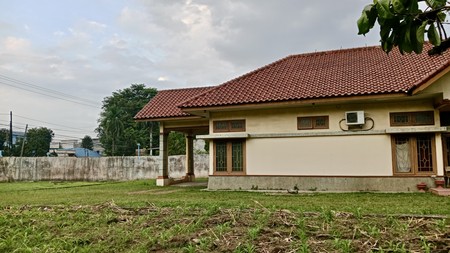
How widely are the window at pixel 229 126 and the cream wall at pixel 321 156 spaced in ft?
1.80

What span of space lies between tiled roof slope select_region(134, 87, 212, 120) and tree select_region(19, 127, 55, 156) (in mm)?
29684

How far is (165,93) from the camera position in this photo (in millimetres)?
16312

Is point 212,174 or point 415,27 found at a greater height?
point 415,27

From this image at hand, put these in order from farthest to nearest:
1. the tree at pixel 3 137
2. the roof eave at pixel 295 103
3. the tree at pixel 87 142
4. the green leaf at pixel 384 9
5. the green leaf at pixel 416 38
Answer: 1. the tree at pixel 87 142
2. the tree at pixel 3 137
3. the roof eave at pixel 295 103
4. the green leaf at pixel 416 38
5. the green leaf at pixel 384 9

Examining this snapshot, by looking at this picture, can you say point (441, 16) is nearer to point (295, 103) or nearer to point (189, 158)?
point (295, 103)

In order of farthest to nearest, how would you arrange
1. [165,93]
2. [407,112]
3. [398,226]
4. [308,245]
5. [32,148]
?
[32,148] → [165,93] → [407,112] → [398,226] → [308,245]

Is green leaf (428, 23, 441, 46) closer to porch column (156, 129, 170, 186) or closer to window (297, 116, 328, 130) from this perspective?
window (297, 116, 328, 130)

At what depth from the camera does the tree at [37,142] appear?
39728 millimetres

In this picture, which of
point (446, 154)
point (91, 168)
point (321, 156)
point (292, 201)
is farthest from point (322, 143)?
point (91, 168)

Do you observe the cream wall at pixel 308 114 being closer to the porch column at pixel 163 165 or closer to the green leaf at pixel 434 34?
the porch column at pixel 163 165

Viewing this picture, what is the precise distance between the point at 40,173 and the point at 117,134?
61.2ft

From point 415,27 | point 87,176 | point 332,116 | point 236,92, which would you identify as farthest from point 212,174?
point 87,176

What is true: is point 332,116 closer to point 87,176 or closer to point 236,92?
point 236,92

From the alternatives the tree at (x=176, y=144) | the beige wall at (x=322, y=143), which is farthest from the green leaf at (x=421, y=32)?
the tree at (x=176, y=144)
